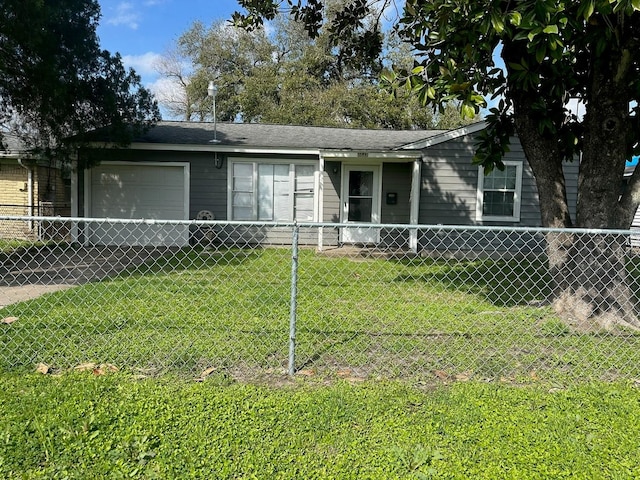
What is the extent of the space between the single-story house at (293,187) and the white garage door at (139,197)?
3cm

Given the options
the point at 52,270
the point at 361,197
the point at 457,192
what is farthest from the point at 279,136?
the point at 52,270

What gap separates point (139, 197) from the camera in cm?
1180

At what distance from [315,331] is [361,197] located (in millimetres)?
7593

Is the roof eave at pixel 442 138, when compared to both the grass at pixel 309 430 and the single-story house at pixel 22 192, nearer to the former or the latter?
the grass at pixel 309 430

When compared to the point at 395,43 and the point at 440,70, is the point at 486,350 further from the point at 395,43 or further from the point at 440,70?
the point at 395,43

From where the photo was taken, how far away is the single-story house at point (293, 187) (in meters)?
11.2

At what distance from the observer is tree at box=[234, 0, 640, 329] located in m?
3.91

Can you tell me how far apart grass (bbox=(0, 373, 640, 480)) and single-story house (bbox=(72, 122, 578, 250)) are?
26.4ft

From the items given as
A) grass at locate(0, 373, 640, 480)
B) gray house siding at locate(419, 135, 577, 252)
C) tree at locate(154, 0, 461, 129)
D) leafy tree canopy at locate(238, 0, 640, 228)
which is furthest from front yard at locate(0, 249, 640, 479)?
tree at locate(154, 0, 461, 129)

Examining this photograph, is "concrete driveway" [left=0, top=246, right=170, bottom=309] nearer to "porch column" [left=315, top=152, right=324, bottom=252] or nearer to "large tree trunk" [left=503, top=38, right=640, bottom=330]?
"porch column" [left=315, top=152, right=324, bottom=252]

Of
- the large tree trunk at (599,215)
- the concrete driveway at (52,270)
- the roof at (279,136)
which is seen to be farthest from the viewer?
the roof at (279,136)

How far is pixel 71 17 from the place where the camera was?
8.73 m

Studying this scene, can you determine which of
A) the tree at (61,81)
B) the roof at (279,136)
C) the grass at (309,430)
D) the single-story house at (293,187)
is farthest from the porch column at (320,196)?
the grass at (309,430)

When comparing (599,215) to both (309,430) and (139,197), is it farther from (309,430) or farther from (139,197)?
(139,197)
